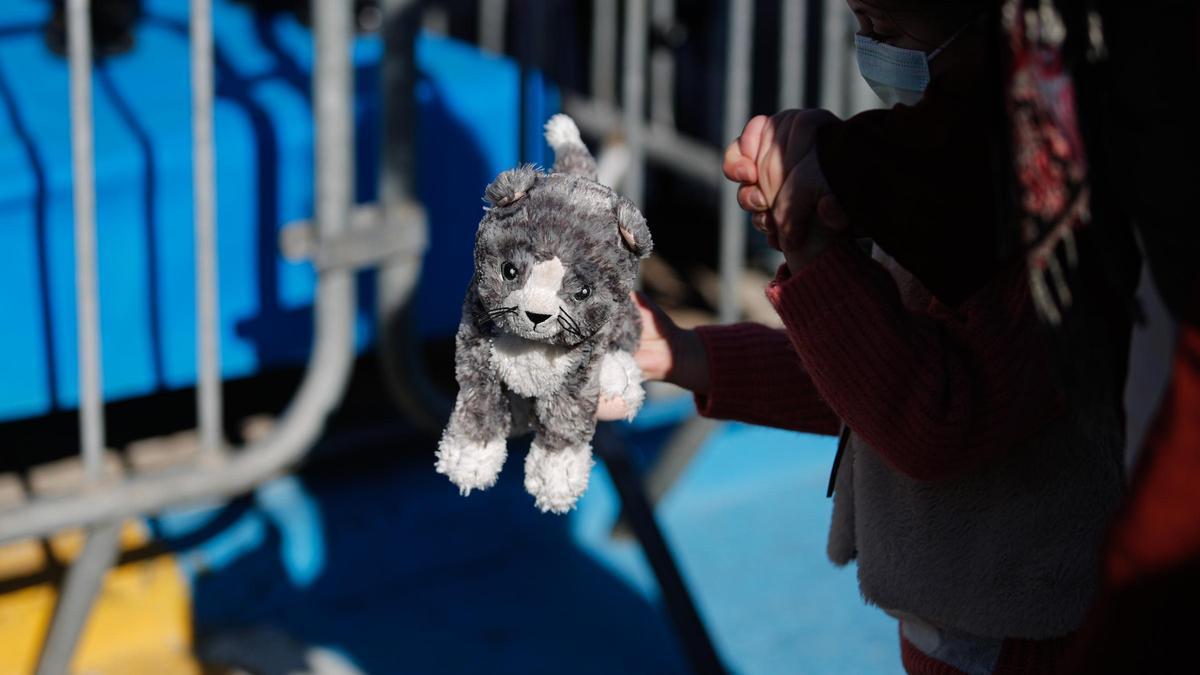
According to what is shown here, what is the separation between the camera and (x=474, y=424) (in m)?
1.10

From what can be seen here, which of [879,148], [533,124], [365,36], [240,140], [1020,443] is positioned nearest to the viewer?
[879,148]

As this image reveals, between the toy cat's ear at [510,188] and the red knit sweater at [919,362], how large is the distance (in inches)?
8.9

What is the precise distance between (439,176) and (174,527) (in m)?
0.79

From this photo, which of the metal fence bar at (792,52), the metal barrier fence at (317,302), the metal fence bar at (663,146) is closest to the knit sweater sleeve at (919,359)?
the metal barrier fence at (317,302)

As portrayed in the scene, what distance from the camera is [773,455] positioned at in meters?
2.79

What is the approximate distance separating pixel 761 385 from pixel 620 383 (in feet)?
0.80

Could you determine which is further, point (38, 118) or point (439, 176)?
point (439, 176)

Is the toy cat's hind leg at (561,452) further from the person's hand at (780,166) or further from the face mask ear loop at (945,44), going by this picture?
the face mask ear loop at (945,44)

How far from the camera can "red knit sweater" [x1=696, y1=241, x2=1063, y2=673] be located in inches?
41.4

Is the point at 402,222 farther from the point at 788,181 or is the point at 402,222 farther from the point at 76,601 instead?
the point at 788,181

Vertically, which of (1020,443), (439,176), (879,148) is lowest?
(439,176)

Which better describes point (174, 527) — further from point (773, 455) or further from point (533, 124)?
point (773, 455)

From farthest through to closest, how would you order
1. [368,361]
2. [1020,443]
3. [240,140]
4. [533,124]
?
[368,361], [533,124], [240,140], [1020,443]

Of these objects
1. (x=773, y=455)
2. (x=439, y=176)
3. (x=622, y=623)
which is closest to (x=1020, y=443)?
(x=622, y=623)
